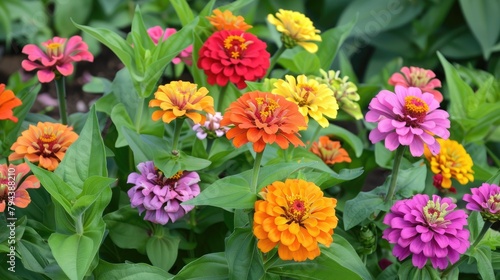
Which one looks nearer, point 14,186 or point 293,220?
point 293,220

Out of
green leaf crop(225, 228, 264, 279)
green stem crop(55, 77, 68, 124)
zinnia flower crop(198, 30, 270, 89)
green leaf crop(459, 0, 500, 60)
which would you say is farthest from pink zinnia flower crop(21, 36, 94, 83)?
green leaf crop(459, 0, 500, 60)

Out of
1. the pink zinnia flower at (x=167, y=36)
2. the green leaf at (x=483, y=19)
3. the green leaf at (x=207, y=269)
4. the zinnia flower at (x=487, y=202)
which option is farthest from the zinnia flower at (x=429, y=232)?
the green leaf at (x=483, y=19)

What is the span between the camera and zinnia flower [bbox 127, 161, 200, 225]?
119 cm

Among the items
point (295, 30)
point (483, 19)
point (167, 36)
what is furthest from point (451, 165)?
point (483, 19)

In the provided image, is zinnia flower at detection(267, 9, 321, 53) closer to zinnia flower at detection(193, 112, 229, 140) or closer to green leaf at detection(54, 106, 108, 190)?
zinnia flower at detection(193, 112, 229, 140)

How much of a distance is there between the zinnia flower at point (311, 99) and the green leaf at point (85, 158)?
0.33 metres

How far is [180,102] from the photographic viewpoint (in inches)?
45.1

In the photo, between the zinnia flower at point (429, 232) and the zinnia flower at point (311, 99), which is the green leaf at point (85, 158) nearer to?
the zinnia flower at point (311, 99)

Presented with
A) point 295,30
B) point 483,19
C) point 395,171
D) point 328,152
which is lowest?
point 483,19

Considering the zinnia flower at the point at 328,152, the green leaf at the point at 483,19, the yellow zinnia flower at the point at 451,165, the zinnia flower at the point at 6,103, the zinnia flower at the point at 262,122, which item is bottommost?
the green leaf at the point at 483,19

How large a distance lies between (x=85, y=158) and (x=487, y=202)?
0.70 m

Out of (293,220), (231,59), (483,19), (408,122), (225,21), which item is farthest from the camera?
(483,19)

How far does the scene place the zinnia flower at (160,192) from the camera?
119 cm

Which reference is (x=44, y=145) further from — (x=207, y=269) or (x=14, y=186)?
(x=207, y=269)
